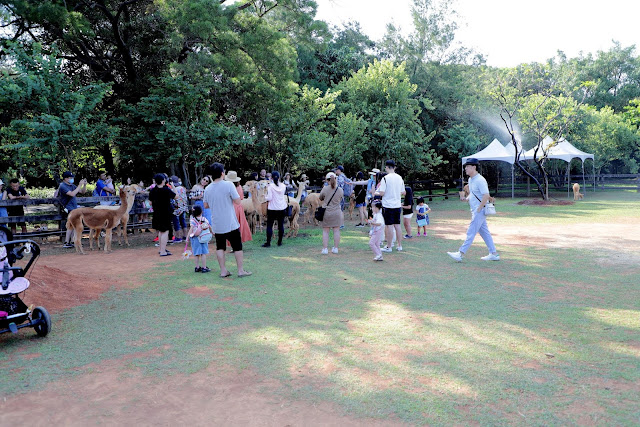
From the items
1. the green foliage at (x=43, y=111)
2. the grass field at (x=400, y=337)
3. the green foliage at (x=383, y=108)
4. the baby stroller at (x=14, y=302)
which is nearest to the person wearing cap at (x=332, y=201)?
the grass field at (x=400, y=337)

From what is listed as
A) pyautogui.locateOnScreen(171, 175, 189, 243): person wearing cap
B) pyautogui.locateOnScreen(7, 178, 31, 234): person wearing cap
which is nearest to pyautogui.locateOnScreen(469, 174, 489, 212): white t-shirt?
pyautogui.locateOnScreen(171, 175, 189, 243): person wearing cap

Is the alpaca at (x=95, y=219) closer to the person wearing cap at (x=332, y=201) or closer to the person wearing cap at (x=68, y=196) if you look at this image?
the person wearing cap at (x=68, y=196)

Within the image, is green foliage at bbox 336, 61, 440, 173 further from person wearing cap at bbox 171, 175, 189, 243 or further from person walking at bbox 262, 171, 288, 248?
person walking at bbox 262, 171, 288, 248

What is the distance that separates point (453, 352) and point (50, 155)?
42.5 feet

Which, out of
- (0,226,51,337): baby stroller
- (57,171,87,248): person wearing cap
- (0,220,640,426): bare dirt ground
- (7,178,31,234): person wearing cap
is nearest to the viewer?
(0,220,640,426): bare dirt ground

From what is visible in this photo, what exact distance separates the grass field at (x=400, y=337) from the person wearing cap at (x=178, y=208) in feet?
12.6

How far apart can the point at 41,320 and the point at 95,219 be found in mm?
6638

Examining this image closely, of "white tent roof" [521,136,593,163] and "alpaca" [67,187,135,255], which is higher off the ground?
"white tent roof" [521,136,593,163]

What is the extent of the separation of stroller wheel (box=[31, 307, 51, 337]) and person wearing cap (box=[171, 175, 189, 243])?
7106 mm

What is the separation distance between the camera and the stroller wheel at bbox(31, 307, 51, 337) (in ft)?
16.5

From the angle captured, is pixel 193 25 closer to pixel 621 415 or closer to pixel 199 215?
pixel 199 215

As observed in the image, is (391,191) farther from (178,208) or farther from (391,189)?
(178,208)

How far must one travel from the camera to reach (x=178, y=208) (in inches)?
486

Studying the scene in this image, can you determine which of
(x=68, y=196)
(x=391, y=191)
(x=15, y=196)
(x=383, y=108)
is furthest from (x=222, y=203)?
(x=383, y=108)
